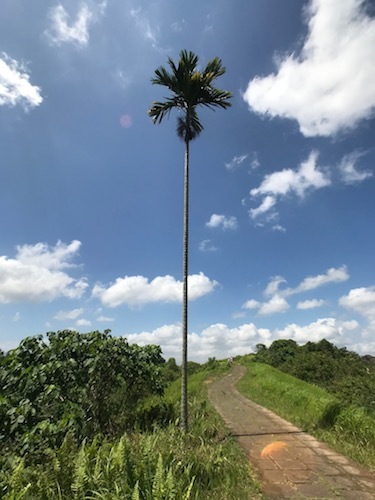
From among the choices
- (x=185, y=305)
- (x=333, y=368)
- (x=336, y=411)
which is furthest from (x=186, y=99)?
(x=333, y=368)

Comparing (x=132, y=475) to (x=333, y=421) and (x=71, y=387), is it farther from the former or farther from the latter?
(x=333, y=421)

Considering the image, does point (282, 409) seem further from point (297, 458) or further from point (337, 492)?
point (337, 492)

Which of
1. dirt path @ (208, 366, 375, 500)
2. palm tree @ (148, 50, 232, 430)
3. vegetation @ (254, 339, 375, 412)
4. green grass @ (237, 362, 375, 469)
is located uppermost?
palm tree @ (148, 50, 232, 430)

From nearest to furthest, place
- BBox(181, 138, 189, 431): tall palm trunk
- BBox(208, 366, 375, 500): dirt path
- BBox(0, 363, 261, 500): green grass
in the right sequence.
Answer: BBox(0, 363, 261, 500): green grass → BBox(208, 366, 375, 500): dirt path → BBox(181, 138, 189, 431): tall palm trunk

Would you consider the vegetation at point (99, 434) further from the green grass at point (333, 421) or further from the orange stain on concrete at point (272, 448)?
A: the green grass at point (333, 421)

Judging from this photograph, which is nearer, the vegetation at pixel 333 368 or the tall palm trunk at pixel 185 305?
the tall palm trunk at pixel 185 305

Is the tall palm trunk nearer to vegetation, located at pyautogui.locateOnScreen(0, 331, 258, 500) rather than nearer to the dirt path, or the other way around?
vegetation, located at pyautogui.locateOnScreen(0, 331, 258, 500)

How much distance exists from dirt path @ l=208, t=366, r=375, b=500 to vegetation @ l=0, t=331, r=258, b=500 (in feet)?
1.28

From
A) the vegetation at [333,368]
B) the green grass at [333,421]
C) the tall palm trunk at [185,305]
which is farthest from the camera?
the vegetation at [333,368]

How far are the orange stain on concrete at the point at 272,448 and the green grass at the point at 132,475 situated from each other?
652 mm

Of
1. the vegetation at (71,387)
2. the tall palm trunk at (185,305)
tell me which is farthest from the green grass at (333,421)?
the vegetation at (71,387)

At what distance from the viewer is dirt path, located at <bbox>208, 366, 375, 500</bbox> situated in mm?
4812

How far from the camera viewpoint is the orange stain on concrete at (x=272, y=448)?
6699mm

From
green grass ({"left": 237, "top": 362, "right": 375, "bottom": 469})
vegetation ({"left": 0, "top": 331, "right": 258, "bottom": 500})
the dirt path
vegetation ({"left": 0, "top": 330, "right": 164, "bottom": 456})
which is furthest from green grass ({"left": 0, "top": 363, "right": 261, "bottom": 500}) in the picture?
green grass ({"left": 237, "top": 362, "right": 375, "bottom": 469})
